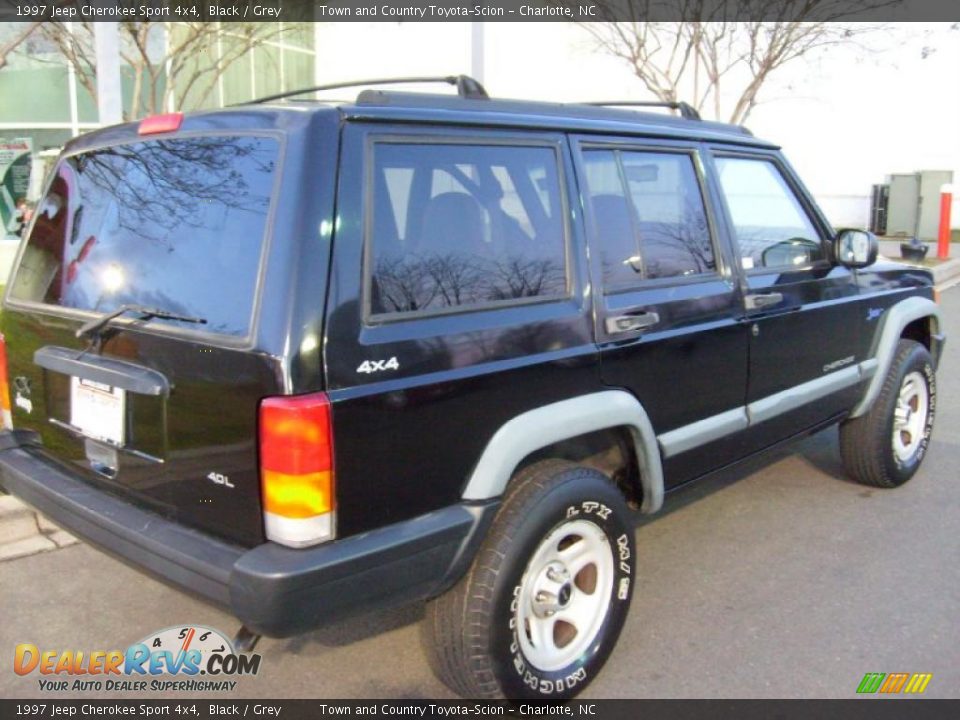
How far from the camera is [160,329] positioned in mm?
2449

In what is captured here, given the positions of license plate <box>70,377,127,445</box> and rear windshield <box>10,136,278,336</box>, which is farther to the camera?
license plate <box>70,377,127,445</box>

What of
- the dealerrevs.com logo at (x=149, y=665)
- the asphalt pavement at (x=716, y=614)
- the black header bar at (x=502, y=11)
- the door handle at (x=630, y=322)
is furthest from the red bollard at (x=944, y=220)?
the dealerrevs.com logo at (x=149, y=665)

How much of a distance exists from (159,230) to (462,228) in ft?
3.00

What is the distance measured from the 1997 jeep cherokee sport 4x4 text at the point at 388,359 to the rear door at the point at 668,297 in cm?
1

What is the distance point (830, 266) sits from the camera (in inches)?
164

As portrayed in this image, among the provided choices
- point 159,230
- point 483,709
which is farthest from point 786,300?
point 159,230

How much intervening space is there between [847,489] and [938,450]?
1.16 meters

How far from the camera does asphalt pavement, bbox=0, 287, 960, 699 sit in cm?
302

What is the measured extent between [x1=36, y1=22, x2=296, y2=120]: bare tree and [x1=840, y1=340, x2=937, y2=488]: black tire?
332 inches

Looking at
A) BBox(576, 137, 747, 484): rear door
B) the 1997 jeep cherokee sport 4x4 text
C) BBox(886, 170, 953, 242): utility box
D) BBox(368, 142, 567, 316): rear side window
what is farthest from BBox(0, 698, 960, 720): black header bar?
BBox(886, 170, 953, 242): utility box

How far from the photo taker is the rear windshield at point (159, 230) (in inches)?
91.8

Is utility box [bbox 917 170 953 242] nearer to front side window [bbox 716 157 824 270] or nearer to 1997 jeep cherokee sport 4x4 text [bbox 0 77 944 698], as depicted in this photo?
front side window [bbox 716 157 824 270]

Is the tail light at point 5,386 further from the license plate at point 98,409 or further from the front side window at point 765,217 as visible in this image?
the front side window at point 765,217

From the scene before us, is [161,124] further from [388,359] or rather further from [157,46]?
[157,46]
